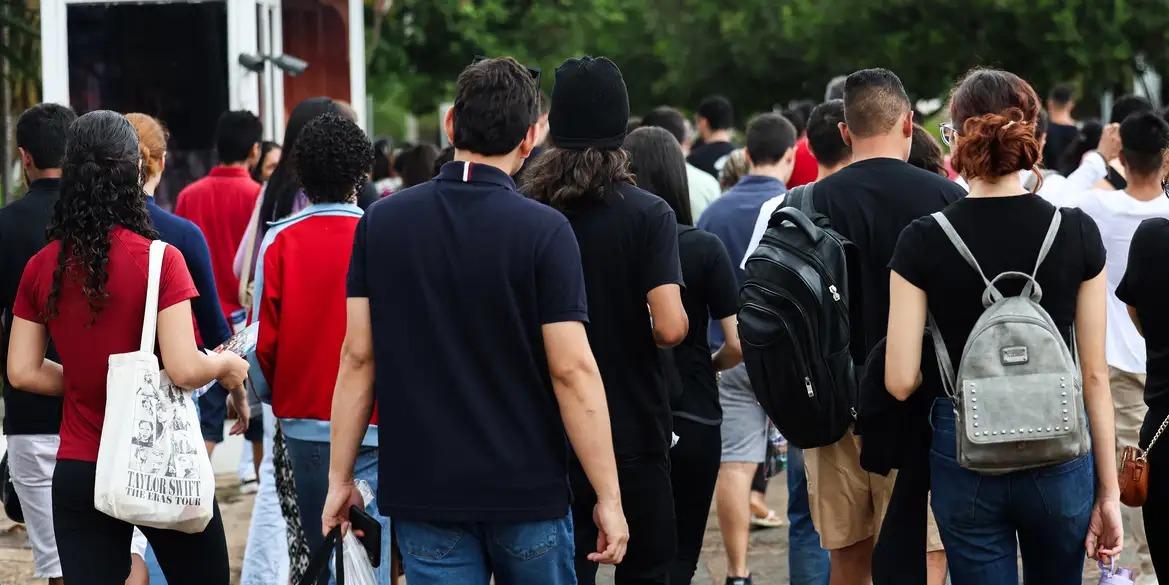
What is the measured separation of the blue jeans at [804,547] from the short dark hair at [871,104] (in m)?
1.49

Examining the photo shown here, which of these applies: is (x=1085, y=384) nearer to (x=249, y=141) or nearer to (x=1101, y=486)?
(x=1101, y=486)

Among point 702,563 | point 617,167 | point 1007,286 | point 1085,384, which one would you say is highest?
point 617,167

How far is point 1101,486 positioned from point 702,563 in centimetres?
358

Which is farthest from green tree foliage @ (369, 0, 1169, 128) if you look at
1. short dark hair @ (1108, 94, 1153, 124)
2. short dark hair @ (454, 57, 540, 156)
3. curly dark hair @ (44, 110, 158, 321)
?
short dark hair @ (454, 57, 540, 156)

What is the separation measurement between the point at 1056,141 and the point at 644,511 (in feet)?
31.4

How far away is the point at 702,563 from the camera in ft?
24.6

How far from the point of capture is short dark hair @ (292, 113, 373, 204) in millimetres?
5102

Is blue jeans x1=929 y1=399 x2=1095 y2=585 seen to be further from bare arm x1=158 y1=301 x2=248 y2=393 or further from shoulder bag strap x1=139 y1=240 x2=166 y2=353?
shoulder bag strap x1=139 y1=240 x2=166 y2=353

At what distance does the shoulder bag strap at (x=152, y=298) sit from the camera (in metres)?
4.24

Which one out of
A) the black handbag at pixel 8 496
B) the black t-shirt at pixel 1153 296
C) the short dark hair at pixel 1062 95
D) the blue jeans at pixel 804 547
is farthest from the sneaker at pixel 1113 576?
the short dark hair at pixel 1062 95

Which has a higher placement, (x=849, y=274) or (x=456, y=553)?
(x=849, y=274)

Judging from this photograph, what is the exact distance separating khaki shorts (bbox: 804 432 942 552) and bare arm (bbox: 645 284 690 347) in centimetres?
89

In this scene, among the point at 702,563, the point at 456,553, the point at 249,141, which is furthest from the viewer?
the point at 249,141

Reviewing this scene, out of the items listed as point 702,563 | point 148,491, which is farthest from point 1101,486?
point 702,563
